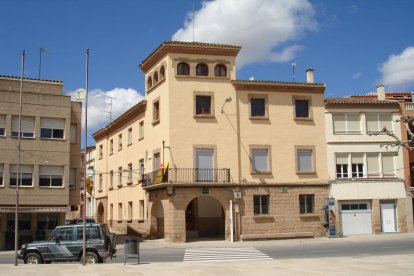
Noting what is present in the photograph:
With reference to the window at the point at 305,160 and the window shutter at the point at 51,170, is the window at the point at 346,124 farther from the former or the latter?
the window shutter at the point at 51,170

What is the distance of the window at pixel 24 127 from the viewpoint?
34.3 meters

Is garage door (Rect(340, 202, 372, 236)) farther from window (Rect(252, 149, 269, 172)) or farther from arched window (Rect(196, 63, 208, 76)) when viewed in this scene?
arched window (Rect(196, 63, 208, 76))

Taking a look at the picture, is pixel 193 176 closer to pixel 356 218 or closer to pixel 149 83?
pixel 149 83

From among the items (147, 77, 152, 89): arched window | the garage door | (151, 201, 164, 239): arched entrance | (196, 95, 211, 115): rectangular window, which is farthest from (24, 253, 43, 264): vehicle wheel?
the garage door

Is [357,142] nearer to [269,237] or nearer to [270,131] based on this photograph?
[270,131]

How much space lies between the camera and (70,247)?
21094mm

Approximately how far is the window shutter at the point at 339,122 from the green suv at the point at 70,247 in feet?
74.5

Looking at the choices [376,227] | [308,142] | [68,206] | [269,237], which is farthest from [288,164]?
[68,206]

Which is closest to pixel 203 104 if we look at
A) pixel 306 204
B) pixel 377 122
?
pixel 306 204

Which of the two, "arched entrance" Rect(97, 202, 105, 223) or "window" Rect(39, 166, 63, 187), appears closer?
"window" Rect(39, 166, 63, 187)

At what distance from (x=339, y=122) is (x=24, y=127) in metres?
22.3

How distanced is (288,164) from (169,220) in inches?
375

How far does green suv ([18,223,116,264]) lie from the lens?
2108cm

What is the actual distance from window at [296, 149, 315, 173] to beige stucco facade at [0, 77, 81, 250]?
1572 cm
